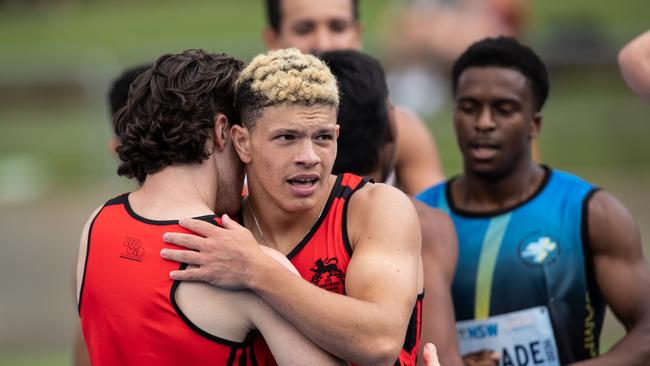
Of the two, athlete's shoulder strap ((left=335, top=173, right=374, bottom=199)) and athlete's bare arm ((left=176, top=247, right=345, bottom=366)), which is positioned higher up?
athlete's shoulder strap ((left=335, top=173, right=374, bottom=199))

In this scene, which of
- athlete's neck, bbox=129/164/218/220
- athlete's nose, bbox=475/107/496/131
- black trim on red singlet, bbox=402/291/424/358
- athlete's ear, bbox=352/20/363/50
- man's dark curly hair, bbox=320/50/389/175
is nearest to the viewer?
athlete's neck, bbox=129/164/218/220

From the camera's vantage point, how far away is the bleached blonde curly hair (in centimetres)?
384

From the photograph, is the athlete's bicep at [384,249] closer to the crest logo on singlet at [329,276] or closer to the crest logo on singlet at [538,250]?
the crest logo on singlet at [329,276]

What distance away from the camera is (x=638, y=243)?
16.3 ft

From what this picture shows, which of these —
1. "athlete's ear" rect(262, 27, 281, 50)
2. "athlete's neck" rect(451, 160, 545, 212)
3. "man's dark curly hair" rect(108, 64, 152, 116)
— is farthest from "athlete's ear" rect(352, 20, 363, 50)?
"athlete's neck" rect(451, 160, 545, 212)

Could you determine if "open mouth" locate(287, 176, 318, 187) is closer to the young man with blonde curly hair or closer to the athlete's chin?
the young man with blonde curly hair

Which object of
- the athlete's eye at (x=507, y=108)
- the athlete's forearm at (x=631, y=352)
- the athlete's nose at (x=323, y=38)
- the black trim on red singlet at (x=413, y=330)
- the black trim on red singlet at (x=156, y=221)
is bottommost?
the athlete's forearm at (x=631, y=352)

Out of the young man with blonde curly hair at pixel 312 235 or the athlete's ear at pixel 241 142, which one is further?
the athlete's ear at pixel 241 142

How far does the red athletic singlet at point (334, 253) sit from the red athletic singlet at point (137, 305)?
37 centimetres

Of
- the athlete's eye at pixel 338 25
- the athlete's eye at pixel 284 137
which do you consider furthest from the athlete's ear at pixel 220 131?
the athlete's eye at pixel 338 25

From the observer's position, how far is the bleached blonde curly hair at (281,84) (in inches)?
151

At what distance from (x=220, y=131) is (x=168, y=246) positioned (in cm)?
48

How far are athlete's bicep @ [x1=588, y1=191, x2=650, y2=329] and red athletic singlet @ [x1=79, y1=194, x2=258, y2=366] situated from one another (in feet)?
6.32

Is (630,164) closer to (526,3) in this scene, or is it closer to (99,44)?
(526,3)
